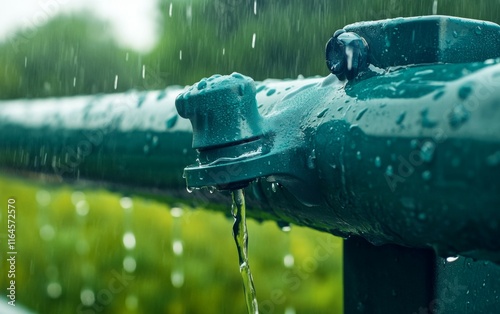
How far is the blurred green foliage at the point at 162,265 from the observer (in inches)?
69.7

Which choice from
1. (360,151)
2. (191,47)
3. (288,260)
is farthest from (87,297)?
(191,47)

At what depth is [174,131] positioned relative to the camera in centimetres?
77

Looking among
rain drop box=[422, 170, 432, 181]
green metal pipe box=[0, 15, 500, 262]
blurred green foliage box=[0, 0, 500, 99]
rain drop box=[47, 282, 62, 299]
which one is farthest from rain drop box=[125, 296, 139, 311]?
blurred green foliage box=[0, 0, 500, 99]

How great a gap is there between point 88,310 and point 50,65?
574 cm

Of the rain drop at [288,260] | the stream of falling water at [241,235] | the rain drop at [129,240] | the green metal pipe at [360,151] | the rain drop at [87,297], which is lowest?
the rain drop at [87,297]

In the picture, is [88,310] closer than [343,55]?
No

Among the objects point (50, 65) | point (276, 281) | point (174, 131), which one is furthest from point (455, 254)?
point (50, 65)

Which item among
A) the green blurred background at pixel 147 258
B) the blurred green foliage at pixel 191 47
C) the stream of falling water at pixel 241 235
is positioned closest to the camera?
the stream of falling water at pixel 241 235

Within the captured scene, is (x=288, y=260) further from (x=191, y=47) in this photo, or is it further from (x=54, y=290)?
(x=191, y=47)

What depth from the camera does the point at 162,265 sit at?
200cm

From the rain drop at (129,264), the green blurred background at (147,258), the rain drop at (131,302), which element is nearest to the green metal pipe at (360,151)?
the green blurred background at (147,258)

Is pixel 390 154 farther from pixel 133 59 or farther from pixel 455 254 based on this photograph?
pixel 133 59

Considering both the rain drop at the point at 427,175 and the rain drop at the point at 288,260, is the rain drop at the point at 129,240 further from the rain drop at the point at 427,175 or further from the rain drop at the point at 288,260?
the rain drop at the point at 427,175

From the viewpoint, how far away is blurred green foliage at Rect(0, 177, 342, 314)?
5.81 ft
